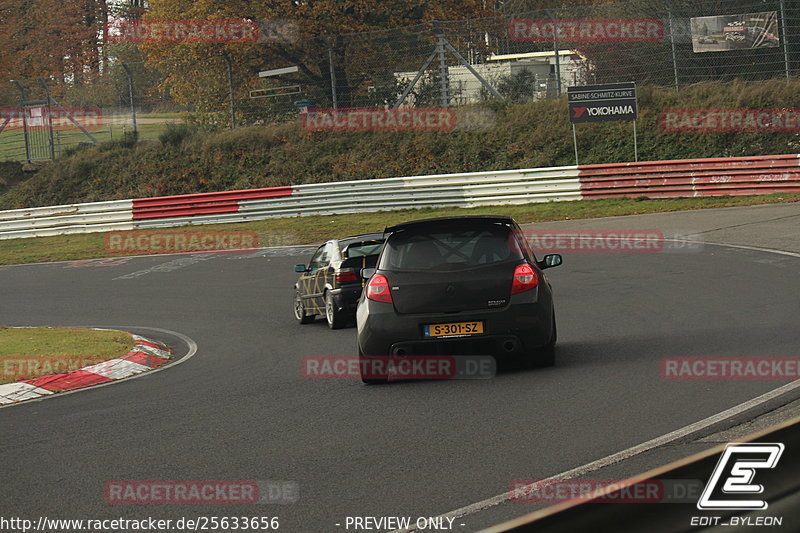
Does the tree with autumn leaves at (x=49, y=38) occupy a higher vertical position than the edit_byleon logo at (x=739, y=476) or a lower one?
higher

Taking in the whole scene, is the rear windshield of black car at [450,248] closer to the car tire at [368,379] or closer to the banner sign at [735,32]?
the car tire at [368,379]

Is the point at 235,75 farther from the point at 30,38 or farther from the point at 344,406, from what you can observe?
the point at 30,38

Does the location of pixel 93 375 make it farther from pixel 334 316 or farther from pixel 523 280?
pixel 523 280

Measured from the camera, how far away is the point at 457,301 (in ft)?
31.1

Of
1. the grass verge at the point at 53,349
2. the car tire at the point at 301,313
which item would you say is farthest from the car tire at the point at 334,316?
the grass verge at the point at 53,349

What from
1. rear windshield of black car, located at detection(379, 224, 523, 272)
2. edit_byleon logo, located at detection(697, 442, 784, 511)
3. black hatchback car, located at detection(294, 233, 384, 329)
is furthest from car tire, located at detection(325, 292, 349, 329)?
edit_byleon logo, located at detection(697, 442, 784, 511)

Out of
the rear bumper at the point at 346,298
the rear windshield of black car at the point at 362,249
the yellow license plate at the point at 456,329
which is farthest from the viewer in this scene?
the rear windshield of black car at the point at 362,249

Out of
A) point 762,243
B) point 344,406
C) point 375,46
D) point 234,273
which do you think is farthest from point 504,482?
point 375,46

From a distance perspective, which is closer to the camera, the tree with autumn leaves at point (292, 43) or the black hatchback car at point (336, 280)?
the black hatchback car at point (336, 280)

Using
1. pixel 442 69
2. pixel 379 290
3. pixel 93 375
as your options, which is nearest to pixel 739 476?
pixel 379 290

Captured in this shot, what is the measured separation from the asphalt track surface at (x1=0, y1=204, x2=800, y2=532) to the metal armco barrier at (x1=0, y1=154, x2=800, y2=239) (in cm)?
1155

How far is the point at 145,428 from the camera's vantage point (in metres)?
8.29

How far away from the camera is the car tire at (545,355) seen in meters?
9.73

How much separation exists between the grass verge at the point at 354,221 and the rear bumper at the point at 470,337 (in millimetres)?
18174
